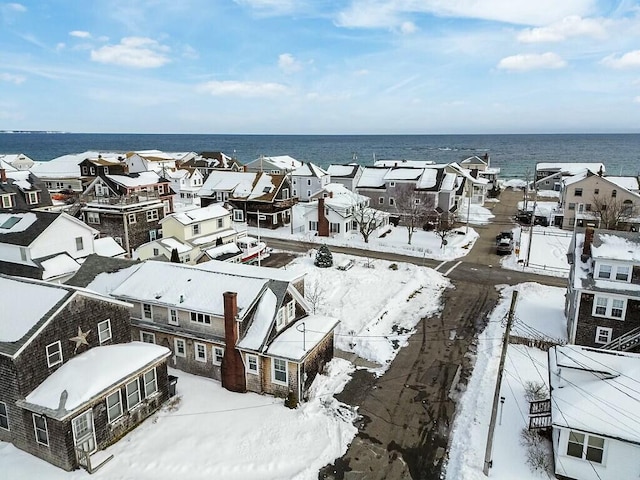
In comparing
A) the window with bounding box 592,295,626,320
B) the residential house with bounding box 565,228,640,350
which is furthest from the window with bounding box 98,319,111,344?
the window with bounding box 592,295,626,320

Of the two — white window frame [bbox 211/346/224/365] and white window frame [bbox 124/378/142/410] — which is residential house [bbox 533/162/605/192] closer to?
white window frame [bbox 211/346/224/365]

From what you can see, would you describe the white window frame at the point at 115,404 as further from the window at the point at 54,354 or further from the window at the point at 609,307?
the window at the point at 609,307

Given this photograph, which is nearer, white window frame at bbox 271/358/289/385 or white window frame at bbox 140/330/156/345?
A: white window frame at bbox 271/358/289/385

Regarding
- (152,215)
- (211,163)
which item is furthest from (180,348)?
(211,163)

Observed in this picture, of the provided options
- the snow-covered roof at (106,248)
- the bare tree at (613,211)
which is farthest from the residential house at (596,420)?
the bare tree at (613,211)

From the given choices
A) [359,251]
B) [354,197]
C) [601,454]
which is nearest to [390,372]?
[601,454]

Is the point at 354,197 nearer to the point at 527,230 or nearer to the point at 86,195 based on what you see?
the point at 527,230
